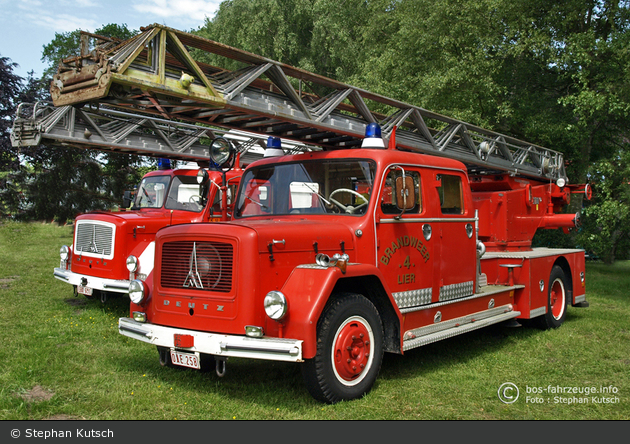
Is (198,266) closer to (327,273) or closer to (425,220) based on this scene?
(327,273)

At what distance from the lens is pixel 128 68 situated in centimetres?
456

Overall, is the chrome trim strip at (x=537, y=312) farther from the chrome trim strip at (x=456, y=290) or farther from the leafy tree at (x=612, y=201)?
the leafy tree at (x=612, y=201)

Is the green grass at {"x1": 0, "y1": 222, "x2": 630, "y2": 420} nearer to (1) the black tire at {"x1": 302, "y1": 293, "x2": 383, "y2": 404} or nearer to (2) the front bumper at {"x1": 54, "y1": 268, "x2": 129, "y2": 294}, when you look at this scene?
(1) the black tire at {"x1": 302, "y1": 293, "x2": 383, "y2": 404}

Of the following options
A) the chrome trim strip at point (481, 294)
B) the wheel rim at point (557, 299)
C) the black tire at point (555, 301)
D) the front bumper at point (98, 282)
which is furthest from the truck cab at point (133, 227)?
the wheel rim at point (557, 299)

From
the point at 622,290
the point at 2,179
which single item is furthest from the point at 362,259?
the point at 2,179

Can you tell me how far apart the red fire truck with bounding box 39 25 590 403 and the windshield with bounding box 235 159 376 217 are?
0.01 metres

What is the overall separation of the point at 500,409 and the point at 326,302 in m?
1.80

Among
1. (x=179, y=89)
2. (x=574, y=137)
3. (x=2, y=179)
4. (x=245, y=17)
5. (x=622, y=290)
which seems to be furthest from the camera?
(x=245, y=17)

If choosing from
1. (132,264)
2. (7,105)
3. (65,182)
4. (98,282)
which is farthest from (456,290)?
(7,105)

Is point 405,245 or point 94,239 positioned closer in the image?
point 405,245

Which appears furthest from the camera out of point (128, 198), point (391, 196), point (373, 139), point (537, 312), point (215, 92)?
point (128, 198)

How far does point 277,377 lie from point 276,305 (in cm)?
156

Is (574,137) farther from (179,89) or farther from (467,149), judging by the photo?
(179,89)

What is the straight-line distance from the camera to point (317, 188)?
221 inches
